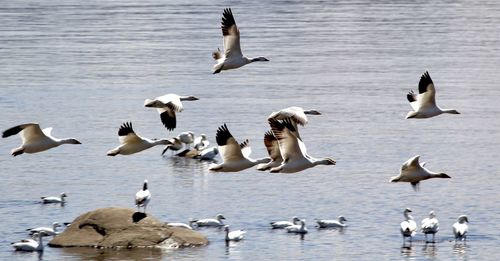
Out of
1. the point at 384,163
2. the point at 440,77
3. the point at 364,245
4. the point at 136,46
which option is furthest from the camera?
the point at 136,46

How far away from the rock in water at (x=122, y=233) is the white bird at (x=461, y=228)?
6417 mm

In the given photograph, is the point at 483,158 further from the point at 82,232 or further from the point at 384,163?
the point at 82,232

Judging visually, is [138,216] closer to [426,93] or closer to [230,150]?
[230,150]

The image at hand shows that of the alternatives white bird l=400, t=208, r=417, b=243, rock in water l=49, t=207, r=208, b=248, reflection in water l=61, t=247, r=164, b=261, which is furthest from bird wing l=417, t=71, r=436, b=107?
reflection in water l=61, t=247, r=164, b=261

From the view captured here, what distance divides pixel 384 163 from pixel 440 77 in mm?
22249

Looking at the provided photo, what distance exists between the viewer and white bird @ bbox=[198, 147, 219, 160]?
4959cm

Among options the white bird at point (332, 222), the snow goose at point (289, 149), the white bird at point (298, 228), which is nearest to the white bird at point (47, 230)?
the white bird at point (298, 228)

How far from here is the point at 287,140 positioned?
2856 centimetres

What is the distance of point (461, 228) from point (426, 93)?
17.9 ft

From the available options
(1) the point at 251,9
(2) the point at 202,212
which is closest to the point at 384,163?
(2) the point at 202,212

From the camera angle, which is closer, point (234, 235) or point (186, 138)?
point (234, 235)

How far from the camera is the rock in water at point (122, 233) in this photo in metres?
36.7

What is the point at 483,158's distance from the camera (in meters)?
48.4

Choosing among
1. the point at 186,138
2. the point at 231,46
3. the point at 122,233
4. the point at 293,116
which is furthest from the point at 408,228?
the point at 186,138
